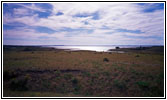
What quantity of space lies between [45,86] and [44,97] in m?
1.41

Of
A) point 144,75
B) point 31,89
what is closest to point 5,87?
point 31,89

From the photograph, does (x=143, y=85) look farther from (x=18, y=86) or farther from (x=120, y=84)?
(x=18, y=86)

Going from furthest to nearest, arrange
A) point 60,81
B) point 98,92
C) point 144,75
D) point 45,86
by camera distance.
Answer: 1. point 144,75
2. point 60,81
3. point 45,86
4. point 98,92

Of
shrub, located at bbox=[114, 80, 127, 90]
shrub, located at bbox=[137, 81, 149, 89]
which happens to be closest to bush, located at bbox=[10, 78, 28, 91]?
shrub, located at bbox=[114, 80, 127, 90]

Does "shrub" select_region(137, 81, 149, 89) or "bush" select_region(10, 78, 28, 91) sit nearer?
"bush" select_region(10, 78, 28, 91)

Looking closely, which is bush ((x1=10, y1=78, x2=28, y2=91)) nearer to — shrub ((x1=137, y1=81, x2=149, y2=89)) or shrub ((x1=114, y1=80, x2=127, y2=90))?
shrub ((x1=114, y1=80, x2=127, y2=90))

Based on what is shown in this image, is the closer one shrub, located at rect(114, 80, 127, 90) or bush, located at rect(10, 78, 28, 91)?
bush, located at rect(10, 78, 28, 91)

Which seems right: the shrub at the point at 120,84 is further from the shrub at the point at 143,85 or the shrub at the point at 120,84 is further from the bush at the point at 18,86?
the bush at the point at 18,86

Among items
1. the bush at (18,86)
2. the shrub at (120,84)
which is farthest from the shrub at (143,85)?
the bush at (18,86)

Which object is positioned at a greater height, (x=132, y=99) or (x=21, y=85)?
(x=21, y=85)

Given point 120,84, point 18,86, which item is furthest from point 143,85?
point 18,86

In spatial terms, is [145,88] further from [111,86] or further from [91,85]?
[91,85]

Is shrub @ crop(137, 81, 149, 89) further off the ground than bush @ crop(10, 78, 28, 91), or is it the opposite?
bush @ crop(10, 78, 28, 91)

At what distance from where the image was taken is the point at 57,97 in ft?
16.7
